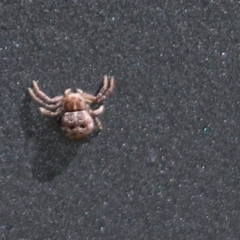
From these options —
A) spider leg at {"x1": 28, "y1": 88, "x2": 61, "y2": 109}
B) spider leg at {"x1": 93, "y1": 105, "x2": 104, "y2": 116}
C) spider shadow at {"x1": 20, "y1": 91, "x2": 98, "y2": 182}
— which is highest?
spider leg at {"x1": 28, "y1": 88, "x2": 61, "y2": 109}

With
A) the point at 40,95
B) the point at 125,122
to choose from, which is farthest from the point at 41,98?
the point at 125,122

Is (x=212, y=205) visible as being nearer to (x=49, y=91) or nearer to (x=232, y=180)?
(x=232, y=180)

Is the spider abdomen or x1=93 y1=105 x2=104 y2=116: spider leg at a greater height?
x1=93 y1=105 x2=104 y2=116: spider leg

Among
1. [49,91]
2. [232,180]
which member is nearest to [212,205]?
[232,180]

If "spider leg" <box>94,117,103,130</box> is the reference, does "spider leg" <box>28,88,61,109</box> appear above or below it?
above
